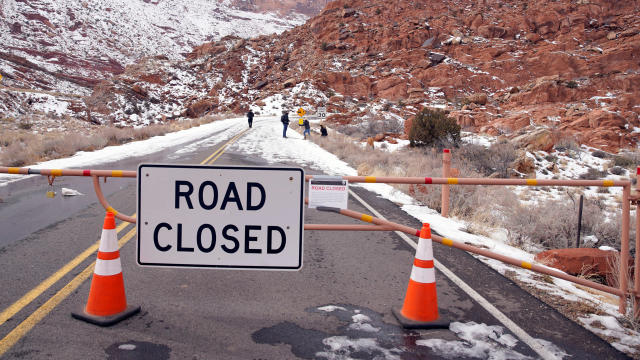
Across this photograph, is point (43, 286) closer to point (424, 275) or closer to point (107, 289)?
point (107, 289)

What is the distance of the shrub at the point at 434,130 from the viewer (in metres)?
19.0

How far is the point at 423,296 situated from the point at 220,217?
71.6 inches

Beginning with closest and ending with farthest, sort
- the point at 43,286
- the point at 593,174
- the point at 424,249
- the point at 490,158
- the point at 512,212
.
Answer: the point at 424,249 → the point at 43,286 → the point at 512,212 → the point at 490,158 → the point at 593,174

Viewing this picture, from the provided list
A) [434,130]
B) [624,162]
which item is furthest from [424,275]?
[624,162]

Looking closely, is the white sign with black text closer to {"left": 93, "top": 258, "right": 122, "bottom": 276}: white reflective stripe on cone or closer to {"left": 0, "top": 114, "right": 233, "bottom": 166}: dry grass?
{"left": 93, "top": 258, "right": 122, "bottom": 276}: white reflective stripe on cone

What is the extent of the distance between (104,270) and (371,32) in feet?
243

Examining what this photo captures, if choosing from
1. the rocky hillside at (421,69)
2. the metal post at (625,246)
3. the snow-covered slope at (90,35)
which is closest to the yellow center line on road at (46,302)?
the metal post at (625,246)

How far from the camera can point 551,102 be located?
39.9 meters

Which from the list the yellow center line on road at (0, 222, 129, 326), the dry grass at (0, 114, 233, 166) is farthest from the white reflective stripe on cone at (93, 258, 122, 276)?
the dry grass at (0, 114, 233, 166)

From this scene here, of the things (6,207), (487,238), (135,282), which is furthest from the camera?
(6,207)

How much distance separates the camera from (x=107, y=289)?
3.71 m

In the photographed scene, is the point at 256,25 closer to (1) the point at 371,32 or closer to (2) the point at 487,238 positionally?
(1) the point at 371,32

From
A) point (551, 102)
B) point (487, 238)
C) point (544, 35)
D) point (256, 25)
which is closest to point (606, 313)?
point (487, 238)

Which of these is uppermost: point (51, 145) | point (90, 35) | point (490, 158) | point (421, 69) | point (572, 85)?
point (90, 35)
